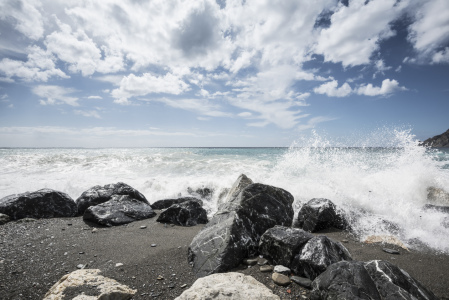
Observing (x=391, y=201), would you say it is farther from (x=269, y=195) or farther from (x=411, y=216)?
(x=269, y=195)

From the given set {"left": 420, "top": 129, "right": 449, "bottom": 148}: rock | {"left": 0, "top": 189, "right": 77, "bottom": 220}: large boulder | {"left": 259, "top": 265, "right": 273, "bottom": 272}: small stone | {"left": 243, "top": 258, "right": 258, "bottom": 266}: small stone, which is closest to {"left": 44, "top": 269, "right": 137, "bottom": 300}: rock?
{"left": 243, "top": 258, "right": 258, "bottom": 266}: small stone

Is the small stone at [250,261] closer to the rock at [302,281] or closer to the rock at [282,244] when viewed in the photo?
the rock at [282,244]

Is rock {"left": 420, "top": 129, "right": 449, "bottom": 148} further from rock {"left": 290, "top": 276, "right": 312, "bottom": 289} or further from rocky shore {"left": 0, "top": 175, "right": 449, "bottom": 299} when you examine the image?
rock {"left": 290, "top": 276, "right": 312, "bottom": 289}

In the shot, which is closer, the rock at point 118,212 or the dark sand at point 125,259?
the dark sand at point 125,259

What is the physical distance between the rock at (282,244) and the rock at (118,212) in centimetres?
385

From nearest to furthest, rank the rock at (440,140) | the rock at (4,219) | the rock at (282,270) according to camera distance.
A: the rock at (282,270)
the rock at (4,219)
the rock at (440,140)

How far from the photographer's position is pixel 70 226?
18.0 ft

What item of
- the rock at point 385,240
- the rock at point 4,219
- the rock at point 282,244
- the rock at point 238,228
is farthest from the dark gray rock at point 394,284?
the rock at point 4,219

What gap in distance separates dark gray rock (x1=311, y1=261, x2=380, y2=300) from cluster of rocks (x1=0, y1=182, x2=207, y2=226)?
3.77 meters

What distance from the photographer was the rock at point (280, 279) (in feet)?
9.38

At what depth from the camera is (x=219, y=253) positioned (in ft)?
10.8

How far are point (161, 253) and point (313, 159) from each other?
1041cm

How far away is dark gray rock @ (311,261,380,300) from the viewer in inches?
87.4

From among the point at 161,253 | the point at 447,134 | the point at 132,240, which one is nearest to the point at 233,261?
the point at 161,253
